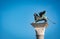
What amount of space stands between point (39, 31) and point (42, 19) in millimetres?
1989

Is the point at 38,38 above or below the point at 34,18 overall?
below

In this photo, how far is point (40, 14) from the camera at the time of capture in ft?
121

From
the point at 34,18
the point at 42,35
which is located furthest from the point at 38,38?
the point at 34,18

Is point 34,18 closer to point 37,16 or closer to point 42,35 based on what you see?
point 37,16

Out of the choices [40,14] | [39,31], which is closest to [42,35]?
[39,31]

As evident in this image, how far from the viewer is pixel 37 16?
3697 cm

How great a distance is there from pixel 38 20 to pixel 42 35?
7.49 feet

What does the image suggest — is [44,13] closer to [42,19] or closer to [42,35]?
[42,19]

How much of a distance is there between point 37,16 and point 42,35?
2.89m

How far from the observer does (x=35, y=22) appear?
36438mm

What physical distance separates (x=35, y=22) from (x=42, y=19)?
1.21 m

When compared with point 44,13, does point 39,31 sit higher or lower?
lower

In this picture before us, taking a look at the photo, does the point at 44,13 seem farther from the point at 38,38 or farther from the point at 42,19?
the point at 38,38

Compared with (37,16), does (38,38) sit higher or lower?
lower
